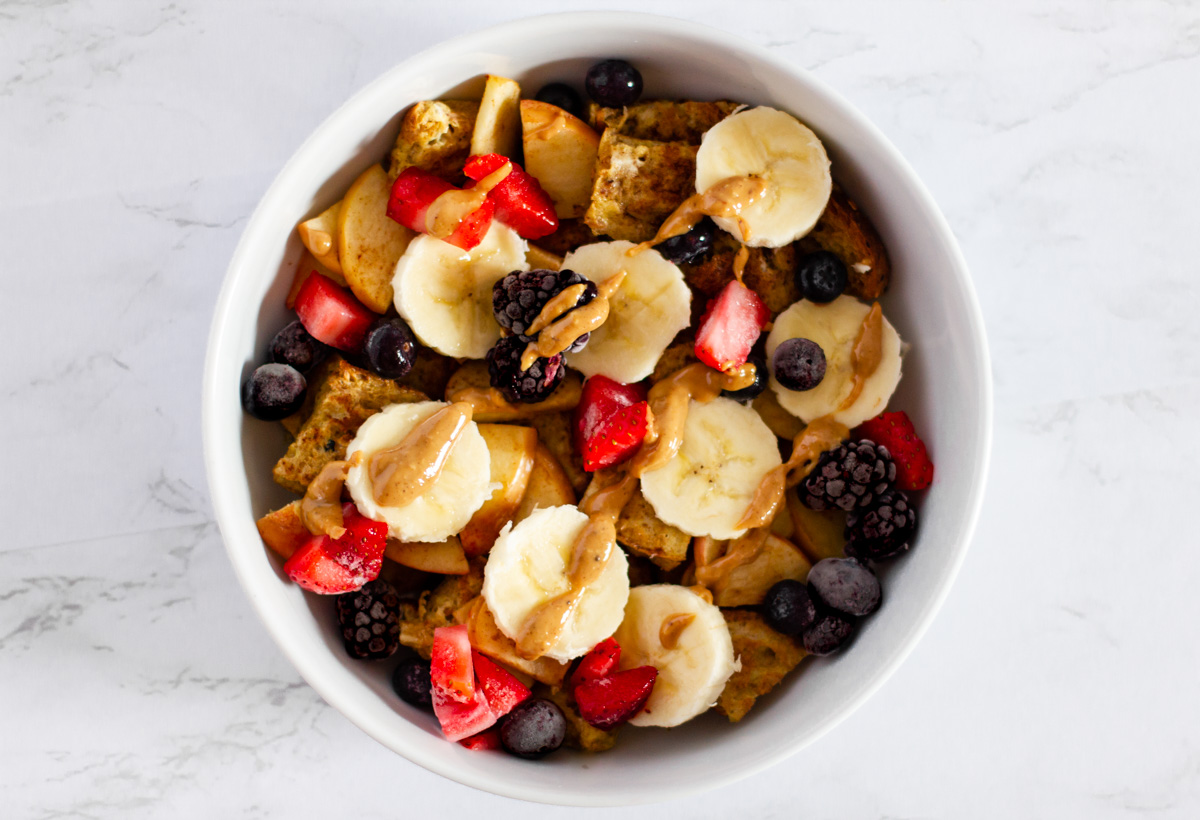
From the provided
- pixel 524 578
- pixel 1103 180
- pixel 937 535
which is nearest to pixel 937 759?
pixel 937 535

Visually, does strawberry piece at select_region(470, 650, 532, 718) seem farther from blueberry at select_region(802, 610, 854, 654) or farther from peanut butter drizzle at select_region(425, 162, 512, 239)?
peanut butter drizzle at select_region(425, 162, 512, 239)

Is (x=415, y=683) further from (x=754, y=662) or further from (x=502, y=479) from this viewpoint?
(x=754, y=662)

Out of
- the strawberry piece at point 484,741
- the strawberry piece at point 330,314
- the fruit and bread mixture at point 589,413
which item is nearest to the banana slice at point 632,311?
the fruit and bread mixture at point 589,413

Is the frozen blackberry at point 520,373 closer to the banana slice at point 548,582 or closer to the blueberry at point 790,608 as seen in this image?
the banana slice at point 548,582

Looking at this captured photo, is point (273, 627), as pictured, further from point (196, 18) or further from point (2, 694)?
point (196, 18)

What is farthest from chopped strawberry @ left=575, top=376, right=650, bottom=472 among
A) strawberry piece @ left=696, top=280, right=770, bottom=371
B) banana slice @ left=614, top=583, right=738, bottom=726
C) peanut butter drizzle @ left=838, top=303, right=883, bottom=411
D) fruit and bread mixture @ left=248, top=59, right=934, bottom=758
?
peanut butter drizzle @ left=838, top=303, right=883, bottom=411

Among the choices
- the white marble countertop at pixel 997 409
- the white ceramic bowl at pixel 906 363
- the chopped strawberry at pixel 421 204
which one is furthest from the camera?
the white marble countertop at pixel 997 409
